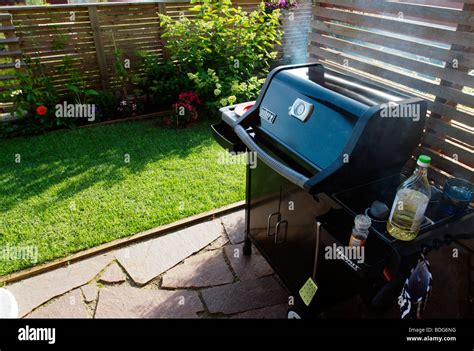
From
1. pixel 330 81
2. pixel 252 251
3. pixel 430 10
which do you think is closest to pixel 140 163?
pixel 252 251

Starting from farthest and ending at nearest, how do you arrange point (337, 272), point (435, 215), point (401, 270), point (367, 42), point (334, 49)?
point (334, 49), point (367, 42), point (337, 272), point (435, 215), point (401, 270)

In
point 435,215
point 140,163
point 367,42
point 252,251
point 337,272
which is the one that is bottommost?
point 252,251

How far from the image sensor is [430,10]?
215cm

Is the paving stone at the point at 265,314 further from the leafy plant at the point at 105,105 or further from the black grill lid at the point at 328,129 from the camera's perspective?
the leafy plant at the point at 105,105

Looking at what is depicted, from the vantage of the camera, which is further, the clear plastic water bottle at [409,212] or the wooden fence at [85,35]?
the wooden fence at [85,35]

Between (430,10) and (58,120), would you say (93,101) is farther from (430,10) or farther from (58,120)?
(430,10)

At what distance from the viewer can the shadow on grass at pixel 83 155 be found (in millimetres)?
3924

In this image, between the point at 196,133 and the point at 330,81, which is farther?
the point at 196,133

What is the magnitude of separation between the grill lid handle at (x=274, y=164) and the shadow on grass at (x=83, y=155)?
8.24 feet

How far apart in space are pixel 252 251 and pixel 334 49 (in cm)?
199

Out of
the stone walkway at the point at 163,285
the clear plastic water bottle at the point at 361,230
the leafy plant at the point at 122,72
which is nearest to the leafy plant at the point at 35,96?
the leafy plant at the point at 122,72

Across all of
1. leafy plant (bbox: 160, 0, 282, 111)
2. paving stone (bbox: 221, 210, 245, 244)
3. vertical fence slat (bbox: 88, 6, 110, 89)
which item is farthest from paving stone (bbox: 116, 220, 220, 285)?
vertical fence slat (bbox: 88, 6, 110, 89)

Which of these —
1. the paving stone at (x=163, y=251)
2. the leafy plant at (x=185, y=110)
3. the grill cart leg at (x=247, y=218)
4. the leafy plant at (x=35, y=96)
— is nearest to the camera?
the grill cart leg at (x=247, y=218)

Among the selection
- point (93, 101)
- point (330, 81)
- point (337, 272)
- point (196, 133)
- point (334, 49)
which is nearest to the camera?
point (337, 272)
